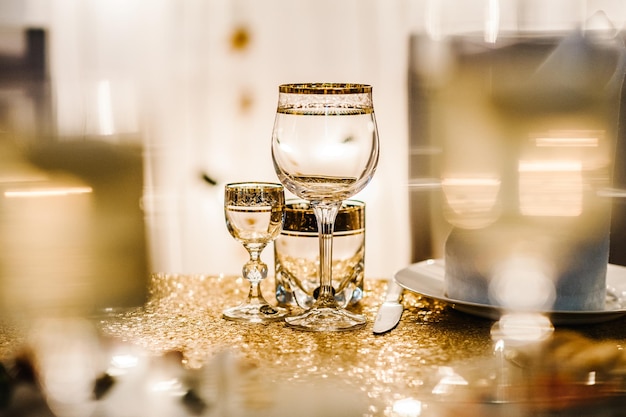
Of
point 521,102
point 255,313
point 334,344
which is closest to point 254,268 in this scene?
point 255,313

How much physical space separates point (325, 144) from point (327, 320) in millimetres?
161

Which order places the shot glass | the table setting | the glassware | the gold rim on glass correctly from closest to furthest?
1. the table setting
2. the gold rim on glass
3. the shot glass
4. the glassware

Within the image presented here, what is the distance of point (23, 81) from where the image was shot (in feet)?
5.76

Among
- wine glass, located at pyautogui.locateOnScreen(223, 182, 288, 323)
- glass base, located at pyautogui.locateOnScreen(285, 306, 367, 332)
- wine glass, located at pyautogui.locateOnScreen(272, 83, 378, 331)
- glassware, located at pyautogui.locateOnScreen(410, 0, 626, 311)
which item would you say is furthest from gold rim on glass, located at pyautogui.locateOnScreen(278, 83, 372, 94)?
glassware, located at pyautogui.locateOnScreen(410, 0, 626, 311)

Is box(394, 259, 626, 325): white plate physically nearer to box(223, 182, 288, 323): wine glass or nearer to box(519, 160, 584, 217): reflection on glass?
box(223, 182, 288, 323): wine glass

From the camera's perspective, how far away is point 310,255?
0.87 metres

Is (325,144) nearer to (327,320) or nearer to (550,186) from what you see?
(327,320)

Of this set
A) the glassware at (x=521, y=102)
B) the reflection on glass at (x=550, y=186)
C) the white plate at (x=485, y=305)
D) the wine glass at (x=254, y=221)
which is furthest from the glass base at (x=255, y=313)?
the reflection on glass at (x=550, y=186)

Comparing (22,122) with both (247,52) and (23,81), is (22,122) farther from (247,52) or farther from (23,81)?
(247,52)

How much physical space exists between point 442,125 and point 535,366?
0.99m

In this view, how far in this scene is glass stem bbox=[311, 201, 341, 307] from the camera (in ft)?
2.63

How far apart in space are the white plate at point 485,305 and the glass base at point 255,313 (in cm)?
12

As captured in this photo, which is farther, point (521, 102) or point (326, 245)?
point (521, 102)

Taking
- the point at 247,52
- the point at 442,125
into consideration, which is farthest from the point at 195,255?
the point at 442,125
